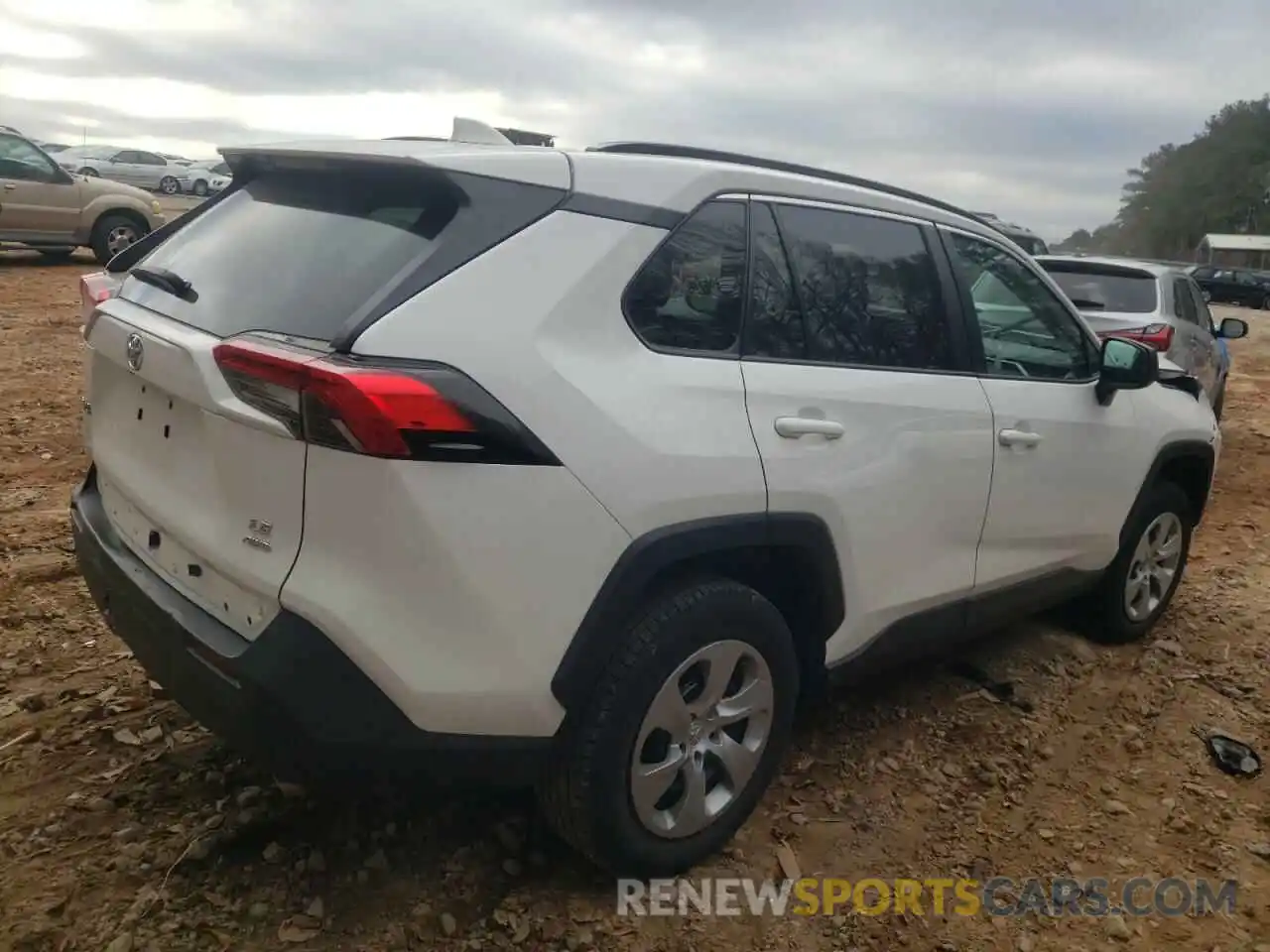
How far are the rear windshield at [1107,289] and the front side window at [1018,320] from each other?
172 inches

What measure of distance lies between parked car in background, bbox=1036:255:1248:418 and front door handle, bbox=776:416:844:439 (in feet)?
18.2

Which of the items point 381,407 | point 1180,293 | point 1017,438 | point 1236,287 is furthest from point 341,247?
point 1236,287

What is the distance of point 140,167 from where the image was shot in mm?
33188

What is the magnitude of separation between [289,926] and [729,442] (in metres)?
1.50

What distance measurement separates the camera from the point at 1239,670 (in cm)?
425

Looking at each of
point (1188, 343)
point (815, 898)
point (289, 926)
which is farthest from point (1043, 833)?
point (1188, 343)

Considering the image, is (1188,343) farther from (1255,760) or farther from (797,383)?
(797,383)

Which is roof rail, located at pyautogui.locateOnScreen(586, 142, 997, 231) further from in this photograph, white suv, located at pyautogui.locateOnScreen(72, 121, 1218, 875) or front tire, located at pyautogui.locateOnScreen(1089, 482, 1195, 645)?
front tire, located at pyautogui.locateOnScreen(1089, 482, 1195, 645)

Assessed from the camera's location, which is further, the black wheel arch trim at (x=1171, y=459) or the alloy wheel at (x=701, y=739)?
the black wheel arch trim at (x=1171, y=459)

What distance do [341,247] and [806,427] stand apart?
1177 millimetres

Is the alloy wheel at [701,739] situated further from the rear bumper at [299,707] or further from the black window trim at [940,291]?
the black window trim at [940,291]

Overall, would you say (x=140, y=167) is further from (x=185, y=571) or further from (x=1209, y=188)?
(x=1209, y=188)

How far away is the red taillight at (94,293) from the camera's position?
2.69 m

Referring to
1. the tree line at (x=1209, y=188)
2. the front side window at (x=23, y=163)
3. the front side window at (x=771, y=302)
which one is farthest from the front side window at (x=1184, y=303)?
the tree line at (x=1209, y=188)
